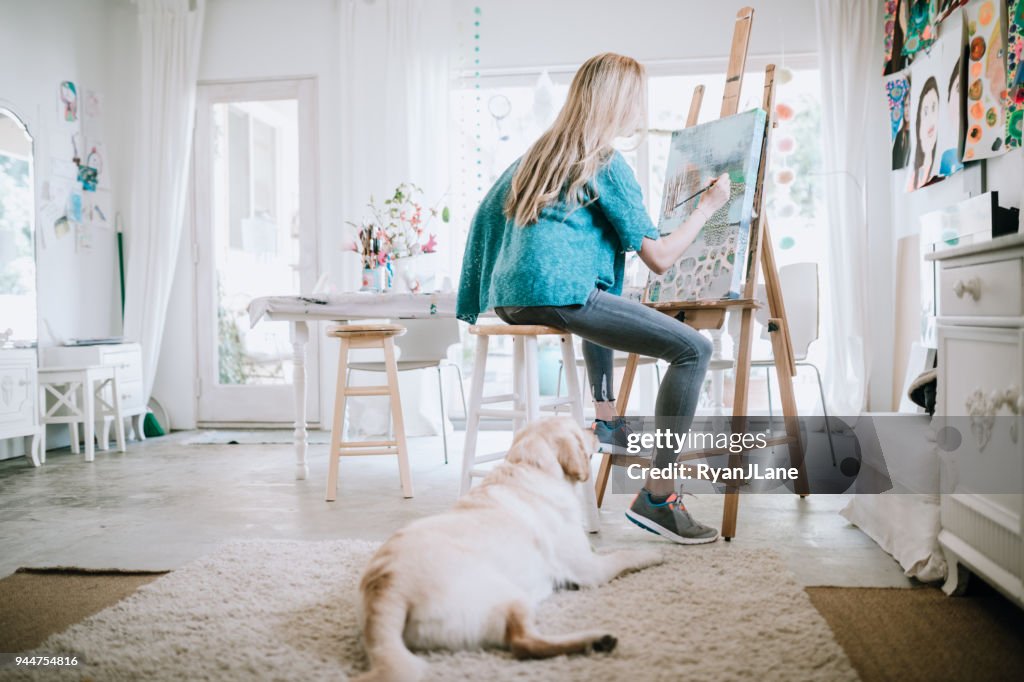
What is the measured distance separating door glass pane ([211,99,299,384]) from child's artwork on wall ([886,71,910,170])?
3831 mm

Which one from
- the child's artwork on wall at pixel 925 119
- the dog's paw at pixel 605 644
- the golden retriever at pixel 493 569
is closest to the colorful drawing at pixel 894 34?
the child's artwork on wall at pixel 925 119

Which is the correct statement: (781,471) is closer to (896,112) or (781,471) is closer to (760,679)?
(760,679)

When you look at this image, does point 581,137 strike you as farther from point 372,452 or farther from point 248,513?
point 248,513

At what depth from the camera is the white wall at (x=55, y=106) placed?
4.36 m

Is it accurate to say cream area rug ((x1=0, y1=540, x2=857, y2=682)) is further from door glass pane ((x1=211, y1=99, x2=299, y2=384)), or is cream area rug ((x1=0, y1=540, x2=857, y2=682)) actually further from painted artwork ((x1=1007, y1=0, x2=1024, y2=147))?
door glass pane ((x1=211, y1=99, x2=299, y2=384))

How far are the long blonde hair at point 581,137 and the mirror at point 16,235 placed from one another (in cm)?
337

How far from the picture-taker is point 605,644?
1.46 m

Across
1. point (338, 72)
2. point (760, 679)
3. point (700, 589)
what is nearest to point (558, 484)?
point (700, 589)

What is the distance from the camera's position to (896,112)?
445cm

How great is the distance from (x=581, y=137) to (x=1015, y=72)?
1.97m

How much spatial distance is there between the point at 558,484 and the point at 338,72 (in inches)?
163

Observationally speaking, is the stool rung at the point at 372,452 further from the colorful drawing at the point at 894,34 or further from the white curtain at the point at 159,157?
the colorful drawing at the point at 894,34

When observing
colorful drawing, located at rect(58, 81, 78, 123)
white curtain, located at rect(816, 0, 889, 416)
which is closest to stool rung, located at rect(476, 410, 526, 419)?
white curtain, located at rect(816, 0, 889, 416)

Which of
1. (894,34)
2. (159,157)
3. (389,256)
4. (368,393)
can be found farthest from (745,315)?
(159,157)
